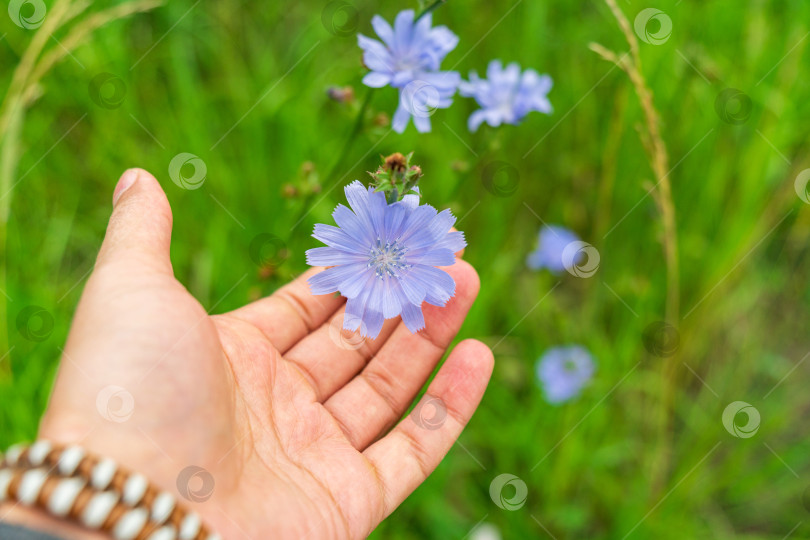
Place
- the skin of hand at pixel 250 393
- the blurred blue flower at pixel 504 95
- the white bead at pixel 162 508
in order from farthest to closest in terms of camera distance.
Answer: the blurred blue flower at pixel 504 95
the skin of hand at pixel 250 393
the white bead at pixel 162 508

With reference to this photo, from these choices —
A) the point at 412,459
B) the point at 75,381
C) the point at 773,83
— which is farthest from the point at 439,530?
the point at 773,83

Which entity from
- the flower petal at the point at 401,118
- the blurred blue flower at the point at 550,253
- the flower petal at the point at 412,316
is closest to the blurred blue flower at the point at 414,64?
the flower petal at the point at 401,118

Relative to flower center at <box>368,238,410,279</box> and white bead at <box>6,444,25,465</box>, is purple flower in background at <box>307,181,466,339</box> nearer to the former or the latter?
flower center at <box>368,238,410,279</box>

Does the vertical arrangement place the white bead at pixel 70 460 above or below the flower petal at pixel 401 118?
below

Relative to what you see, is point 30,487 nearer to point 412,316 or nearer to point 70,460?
point 70,460

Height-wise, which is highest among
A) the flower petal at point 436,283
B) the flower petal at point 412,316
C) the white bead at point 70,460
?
the flower petal at point 436,283

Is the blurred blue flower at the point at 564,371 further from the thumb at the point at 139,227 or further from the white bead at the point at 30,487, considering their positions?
the white bead at the point at 30,487

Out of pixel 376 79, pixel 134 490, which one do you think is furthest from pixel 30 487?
pixel 376 79
